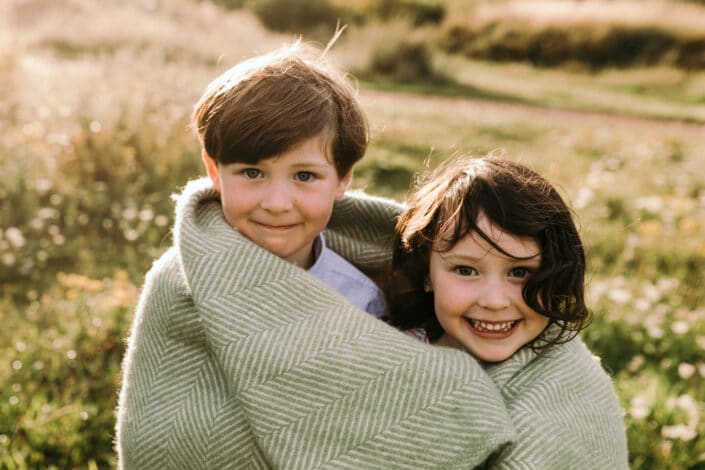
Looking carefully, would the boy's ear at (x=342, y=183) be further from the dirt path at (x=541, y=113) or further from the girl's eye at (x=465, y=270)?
the dirt path at (x=541, y=113)

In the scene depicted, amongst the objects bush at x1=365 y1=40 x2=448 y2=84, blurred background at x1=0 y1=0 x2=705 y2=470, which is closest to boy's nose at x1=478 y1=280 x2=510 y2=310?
blurred background at x1=0 y1=0 x2=705 y2=470

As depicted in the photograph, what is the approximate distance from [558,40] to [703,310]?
17.0m

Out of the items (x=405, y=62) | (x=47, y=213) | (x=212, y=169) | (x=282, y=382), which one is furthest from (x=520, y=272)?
(x=405, y=62)

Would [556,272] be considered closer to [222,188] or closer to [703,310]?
[222,188]

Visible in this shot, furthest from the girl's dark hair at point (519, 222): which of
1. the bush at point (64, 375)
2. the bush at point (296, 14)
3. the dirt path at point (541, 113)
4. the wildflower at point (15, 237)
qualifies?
the bush at point (296, 14)

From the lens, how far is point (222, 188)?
7.26 ft

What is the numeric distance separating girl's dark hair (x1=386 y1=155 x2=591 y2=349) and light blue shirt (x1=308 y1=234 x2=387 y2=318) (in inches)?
11.4

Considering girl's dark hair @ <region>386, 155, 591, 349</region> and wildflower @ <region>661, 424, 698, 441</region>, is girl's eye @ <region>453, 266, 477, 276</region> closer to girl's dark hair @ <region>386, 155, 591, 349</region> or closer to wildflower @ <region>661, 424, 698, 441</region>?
girl's dark hair @ <region>386, 155, 591, 349</region>

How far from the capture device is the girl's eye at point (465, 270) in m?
2.14

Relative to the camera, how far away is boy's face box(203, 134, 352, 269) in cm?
215

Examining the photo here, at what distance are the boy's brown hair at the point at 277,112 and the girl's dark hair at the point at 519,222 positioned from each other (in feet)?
1.07

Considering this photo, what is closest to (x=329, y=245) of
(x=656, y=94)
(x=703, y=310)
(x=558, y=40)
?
(x=703, y=310)

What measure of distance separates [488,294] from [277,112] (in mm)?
781


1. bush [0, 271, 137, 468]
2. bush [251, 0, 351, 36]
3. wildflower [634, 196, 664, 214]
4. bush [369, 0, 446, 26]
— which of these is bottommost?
bush [251, 0, 351, 36]
